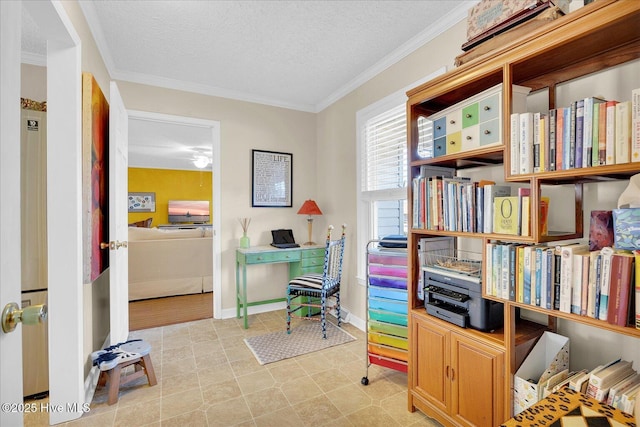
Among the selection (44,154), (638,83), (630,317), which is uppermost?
(638,83)

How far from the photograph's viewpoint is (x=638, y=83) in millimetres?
1309

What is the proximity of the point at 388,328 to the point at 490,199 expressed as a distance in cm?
119

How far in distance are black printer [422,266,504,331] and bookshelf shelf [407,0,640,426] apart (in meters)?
0.05

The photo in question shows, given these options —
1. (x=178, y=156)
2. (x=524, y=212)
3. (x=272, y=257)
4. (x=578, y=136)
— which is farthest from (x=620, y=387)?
(x=178, y=156)

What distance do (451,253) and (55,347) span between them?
2498 millimetres

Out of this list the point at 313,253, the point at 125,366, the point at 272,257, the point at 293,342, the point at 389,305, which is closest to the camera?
the point at 125,366

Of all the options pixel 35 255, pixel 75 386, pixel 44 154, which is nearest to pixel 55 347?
pixel 75 386

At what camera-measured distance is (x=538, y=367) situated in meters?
1.48

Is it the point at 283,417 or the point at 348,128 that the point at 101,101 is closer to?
the point at 348,128

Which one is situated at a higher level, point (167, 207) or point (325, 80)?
point (325, 80)

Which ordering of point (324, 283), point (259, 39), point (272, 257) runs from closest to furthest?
point (259, 39)
point (324, 283)
point (272, 257)

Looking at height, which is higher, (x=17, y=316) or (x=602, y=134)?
(x=602, y=134)

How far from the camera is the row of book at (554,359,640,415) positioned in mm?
1081

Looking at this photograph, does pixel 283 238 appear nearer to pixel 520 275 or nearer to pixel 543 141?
pixel 520 275
